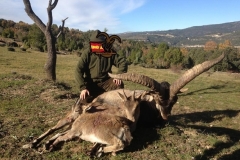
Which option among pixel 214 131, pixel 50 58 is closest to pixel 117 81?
pixel 214 131

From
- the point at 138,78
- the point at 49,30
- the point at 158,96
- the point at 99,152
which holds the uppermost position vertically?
the point at 49,30

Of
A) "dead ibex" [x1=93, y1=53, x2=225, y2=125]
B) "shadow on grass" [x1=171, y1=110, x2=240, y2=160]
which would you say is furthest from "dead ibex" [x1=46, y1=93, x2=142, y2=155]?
"shadow on grass" [x1=171, y1=110, x2=240, y2=160]

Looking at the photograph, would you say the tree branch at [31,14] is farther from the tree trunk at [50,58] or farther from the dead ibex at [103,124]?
the dead ibex at [103,124]

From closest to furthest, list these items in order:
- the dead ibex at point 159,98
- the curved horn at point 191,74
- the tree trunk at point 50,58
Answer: the curved horn at point 191,74
the dead ibex at point 159,98
the tree trunk at point 50,58

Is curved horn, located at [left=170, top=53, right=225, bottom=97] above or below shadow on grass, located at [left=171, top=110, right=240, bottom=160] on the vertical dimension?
above

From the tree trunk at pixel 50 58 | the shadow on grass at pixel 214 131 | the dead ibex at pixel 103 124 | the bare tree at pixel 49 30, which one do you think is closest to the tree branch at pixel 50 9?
the bare tree at pixel 49 30

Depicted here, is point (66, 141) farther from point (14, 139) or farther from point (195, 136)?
point (195, 136)

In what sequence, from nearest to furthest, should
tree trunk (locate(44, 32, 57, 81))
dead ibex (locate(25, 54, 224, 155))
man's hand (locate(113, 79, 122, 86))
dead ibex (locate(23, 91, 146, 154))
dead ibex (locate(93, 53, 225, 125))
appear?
dead ibex (locate(23, 91, 146, 154)), dead ibex (locate(25, 54, 224, 155)), dead ibex (locate(93, 53, 225, 125)), man's hand (locate(113, 79, 122, 86)), tree trunk (locate(44, 32, 57, 81))

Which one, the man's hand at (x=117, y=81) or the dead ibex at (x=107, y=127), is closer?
the dead ibex at (x=107, y=127)

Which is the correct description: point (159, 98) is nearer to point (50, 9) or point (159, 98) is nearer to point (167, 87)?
point (167, 87)

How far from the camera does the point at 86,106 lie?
6.89 metres

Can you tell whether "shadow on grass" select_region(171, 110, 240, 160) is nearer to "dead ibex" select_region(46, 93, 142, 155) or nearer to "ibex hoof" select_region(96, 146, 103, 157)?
"dead ibex" select_region(46, 93, 142, 155)

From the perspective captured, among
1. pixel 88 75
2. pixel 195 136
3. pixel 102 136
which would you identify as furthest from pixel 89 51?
pixel 195 136

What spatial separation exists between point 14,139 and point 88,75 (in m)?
2.81
